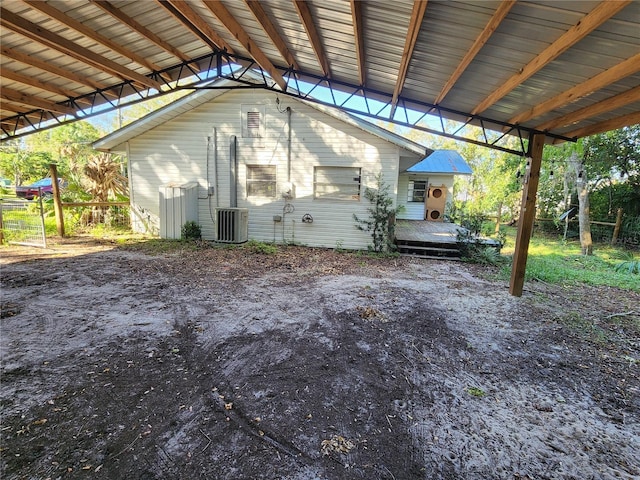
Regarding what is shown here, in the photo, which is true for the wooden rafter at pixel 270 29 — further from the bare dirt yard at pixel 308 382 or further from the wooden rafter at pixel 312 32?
the bare dirt yard at pixel 308 382

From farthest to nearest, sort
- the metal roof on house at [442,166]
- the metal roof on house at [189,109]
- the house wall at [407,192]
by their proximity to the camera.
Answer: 1. the house wall at [407,192]
2. the metal roof on house at [442,166]
3. the metal roof on house at [189,109]

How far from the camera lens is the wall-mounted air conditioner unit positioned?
27.8ft

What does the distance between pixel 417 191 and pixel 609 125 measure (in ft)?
33.3

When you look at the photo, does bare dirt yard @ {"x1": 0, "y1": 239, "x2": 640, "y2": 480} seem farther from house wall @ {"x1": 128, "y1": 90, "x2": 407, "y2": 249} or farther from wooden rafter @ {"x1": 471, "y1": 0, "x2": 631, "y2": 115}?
house wall @ {"x1": 128, "y1": 90, "x2": 407, "y2": 249}

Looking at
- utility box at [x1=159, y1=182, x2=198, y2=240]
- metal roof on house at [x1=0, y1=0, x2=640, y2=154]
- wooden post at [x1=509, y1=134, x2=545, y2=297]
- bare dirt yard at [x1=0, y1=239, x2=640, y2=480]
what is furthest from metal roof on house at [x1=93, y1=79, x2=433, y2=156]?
bare dirt yard at [x1=0, y1=239, x2=640, y2=480]

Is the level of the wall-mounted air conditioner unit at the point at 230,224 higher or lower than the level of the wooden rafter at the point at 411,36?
lower

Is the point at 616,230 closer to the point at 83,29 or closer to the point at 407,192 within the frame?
the point at 407,192

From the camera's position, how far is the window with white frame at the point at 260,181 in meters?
9.08

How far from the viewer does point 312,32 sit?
4.48 m

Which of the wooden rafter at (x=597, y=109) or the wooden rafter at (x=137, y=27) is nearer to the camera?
the wooden rafter at (x=597, y=109)

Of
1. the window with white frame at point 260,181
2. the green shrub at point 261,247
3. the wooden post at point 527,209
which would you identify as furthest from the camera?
the window with white frame at point 260,181

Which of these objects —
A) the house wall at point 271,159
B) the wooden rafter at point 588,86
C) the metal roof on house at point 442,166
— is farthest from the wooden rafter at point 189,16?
the metal roof on house at point 442,166

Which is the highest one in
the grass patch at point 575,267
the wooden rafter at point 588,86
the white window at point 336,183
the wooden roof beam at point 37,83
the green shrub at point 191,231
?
the wooden roof beam at point 37,83

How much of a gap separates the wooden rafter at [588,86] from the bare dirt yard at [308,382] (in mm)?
3064
